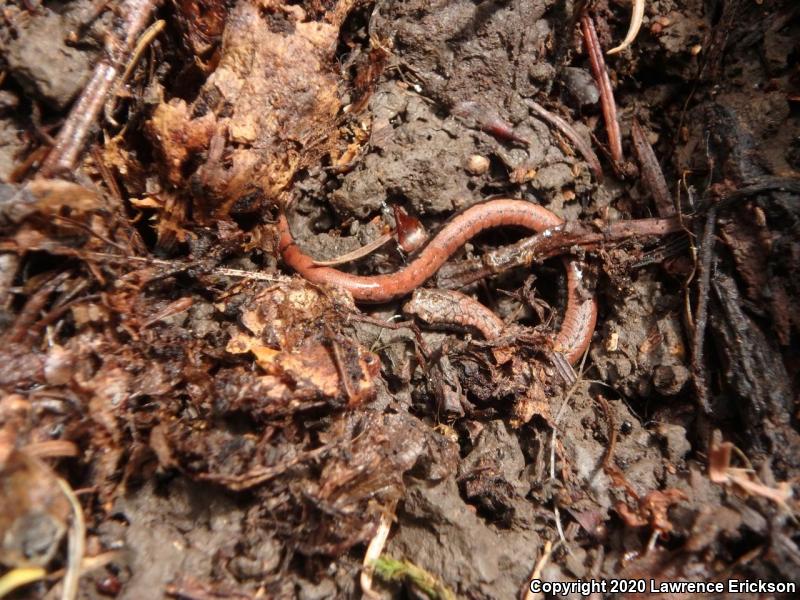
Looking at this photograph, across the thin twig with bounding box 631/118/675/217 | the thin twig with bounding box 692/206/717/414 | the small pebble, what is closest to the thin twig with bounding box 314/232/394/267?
the small pebble

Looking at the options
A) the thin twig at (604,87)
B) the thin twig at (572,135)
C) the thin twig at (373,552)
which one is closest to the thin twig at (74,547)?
the thin twig at (373,552)

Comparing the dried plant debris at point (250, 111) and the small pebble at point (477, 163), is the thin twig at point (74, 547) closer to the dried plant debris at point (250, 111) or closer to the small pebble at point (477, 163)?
the dried plant debris at point (250, 111)

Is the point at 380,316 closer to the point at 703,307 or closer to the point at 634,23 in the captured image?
the point at 703,307

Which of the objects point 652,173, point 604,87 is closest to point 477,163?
point 604,87

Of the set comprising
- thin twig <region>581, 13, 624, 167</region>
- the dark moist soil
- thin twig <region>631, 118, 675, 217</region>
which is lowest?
the dark moist soil

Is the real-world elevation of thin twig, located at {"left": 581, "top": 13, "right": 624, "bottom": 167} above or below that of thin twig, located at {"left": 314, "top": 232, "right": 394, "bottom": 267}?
above

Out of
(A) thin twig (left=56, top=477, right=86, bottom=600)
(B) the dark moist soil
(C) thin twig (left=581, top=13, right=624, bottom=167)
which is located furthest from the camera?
(C) thin twig (left=581, top=13, right=624, bottom=167)

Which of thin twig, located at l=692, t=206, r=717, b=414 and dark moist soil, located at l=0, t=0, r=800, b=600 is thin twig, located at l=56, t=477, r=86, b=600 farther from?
thin twig, located at l=692, t=206, r=717, b=414
